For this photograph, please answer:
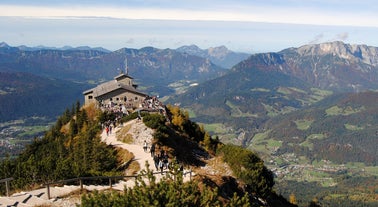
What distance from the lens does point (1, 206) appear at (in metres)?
29.6

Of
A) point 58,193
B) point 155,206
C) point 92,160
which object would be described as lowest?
point 92,160

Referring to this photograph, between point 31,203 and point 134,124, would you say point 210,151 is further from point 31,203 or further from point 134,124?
point 31,203

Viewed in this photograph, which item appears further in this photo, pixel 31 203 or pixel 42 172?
pixel 42 172

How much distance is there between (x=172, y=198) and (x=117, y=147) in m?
37.8

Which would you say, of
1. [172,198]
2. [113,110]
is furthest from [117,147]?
[172,198]

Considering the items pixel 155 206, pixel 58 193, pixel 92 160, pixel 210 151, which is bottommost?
pixel 210 151

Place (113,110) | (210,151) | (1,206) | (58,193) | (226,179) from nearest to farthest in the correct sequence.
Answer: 1. (1,206)
2. (58,193)
3. (226,179)
4. (210,151)
5. (113,110)

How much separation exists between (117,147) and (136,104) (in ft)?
99.4

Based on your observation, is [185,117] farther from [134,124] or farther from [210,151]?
[134,124]

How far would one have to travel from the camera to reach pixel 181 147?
64.0 meters

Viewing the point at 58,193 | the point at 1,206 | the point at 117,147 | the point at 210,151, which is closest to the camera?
the point at 1,206

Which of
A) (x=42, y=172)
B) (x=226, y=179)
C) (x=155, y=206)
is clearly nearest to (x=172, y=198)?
(x=155, y=206)

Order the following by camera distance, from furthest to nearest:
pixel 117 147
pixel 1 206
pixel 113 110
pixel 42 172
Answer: pixel 113 110 < pixel 117 147 < pixel 42 172 < pixel 1 206

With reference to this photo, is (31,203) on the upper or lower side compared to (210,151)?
upper
